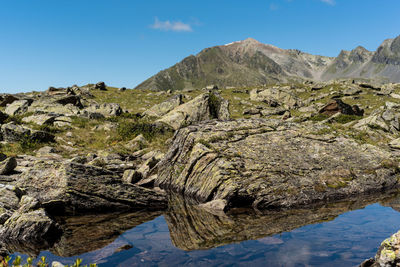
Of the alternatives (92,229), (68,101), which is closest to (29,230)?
(92,229)

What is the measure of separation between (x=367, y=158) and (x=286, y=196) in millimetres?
6995

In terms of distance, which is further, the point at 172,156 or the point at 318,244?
the point at 172,156

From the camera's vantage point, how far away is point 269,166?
15547 millimetres

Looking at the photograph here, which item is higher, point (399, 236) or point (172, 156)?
point (172, 156)

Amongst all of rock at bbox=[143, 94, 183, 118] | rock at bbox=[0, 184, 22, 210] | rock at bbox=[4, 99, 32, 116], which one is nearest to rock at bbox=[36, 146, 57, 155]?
rock at bbox=[0, 184, 22, 210]

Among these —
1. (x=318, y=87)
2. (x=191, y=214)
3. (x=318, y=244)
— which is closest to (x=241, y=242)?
(x=318, y=244)

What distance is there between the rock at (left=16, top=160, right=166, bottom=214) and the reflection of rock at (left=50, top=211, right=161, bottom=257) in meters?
0.70

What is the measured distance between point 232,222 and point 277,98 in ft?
184

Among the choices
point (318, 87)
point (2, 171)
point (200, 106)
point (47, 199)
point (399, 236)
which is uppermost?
point (318, 87)

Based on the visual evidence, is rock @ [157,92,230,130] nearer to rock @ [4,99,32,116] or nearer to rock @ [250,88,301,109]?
rock @ [4,99,32,116]

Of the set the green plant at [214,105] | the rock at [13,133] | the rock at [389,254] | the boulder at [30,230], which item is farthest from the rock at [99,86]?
the rock at [389,254]

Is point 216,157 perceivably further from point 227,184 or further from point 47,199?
point 47,199

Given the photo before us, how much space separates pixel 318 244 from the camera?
897 centimetres

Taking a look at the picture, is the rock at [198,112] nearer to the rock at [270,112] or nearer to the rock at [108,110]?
the rock at [108,110]
